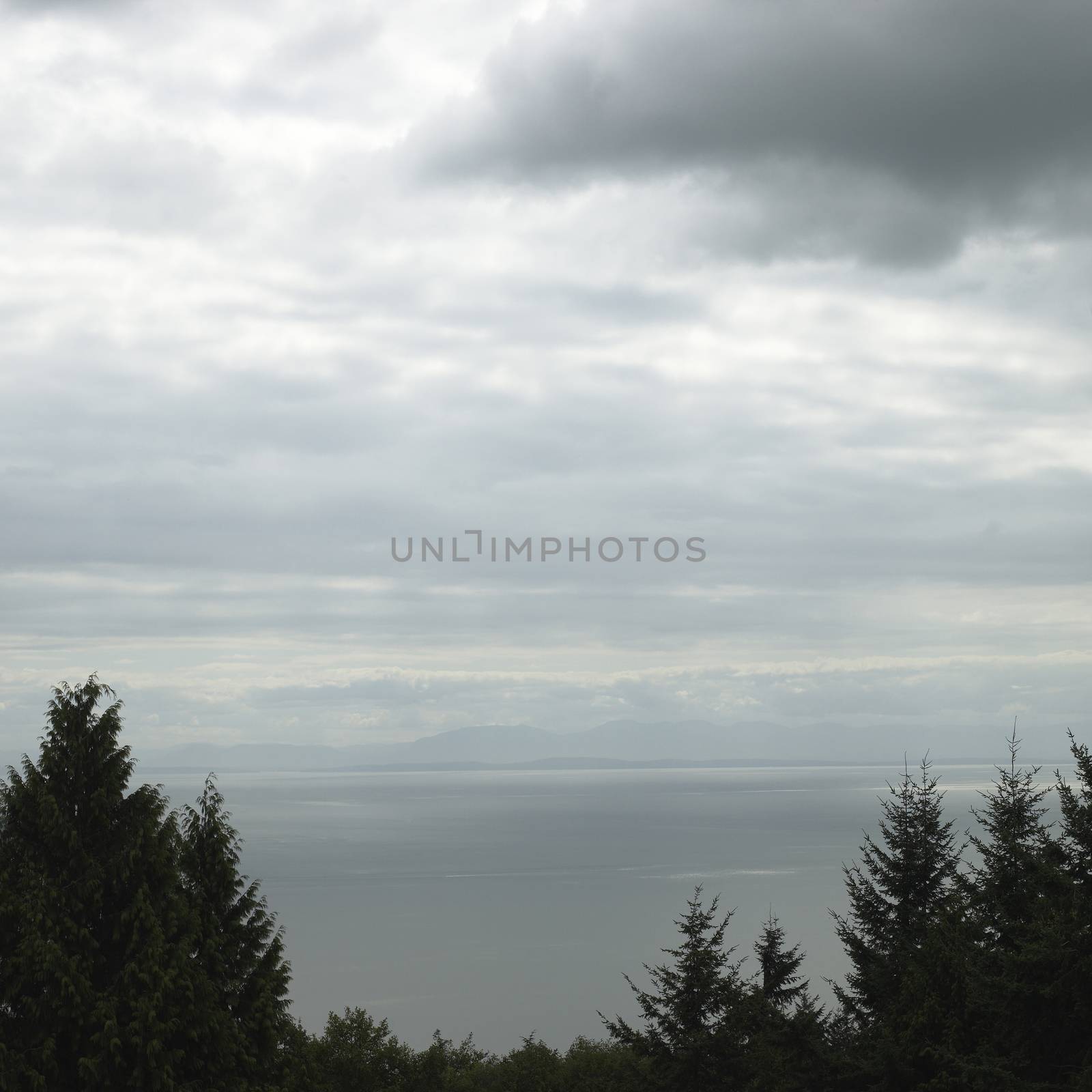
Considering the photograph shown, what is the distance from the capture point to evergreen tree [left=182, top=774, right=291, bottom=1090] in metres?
23.1

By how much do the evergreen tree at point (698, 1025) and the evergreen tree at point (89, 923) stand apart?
1371cm

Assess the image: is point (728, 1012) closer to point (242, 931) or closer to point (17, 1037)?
point (242, 931)

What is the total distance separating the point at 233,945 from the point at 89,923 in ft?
14.6

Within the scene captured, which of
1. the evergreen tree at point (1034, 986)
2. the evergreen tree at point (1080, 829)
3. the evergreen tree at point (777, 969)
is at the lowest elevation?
the evergreen tree at point (777, 969)

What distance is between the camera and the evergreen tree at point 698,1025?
29156 mm

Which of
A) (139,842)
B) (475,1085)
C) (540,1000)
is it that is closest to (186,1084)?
(139,842)

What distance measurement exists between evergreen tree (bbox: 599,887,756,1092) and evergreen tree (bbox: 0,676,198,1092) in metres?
13.7

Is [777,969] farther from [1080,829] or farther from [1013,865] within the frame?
[1080,829]

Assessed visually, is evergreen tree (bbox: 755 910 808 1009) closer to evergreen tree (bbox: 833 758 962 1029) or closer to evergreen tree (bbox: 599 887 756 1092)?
evergreen tree (bbox: 833 758 962 1029)

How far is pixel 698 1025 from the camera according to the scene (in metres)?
30.2

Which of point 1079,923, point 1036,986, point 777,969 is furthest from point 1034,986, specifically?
point 777,969

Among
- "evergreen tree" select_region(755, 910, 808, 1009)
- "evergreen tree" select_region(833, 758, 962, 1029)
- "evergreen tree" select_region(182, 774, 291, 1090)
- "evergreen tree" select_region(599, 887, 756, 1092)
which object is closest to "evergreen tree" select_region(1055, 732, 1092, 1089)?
"evergreen tree" select_region(599, 887, 756, 1092)

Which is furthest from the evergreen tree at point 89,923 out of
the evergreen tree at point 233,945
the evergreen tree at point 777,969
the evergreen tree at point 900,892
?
the evergreen tree at point 777,969

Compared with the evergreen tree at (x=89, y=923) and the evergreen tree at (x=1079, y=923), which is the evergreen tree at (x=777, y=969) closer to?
the evergreen tree at (x=1079, y=923)
